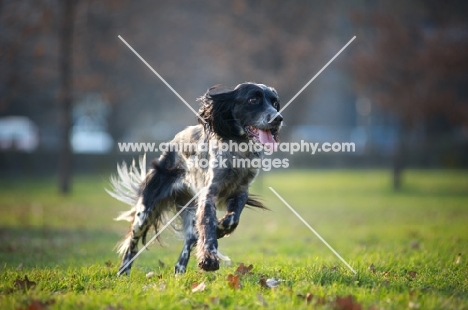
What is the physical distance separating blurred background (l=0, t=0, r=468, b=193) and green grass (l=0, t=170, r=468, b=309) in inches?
154

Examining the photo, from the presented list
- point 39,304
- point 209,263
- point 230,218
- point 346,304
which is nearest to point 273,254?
point 230,218

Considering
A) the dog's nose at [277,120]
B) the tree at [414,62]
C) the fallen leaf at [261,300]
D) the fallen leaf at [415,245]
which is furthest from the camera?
the tree at [414,62]

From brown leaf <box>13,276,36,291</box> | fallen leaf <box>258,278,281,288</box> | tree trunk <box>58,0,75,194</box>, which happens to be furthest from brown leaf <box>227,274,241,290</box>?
tree trunk <box>58,0,75,194</box>

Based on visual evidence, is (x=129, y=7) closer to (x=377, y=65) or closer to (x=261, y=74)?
(x=261, y=74)

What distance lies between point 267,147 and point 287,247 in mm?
3559

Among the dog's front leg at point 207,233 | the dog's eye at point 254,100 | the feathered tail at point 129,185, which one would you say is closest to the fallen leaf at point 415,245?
the dog's eye at point 254,100

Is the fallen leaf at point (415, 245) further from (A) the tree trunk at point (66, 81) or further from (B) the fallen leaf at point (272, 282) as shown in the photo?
(A) the tree trunk at point (66, 81)

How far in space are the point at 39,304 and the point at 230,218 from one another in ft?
8.05

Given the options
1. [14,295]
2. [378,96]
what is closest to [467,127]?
[378,96]

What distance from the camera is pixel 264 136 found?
A: 6.84 metres

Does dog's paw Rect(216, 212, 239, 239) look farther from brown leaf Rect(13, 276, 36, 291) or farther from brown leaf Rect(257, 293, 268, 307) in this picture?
brown leaf Rect(13, 276, 36, 291)

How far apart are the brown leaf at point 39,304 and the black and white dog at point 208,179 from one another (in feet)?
5.41

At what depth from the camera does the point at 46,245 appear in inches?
410

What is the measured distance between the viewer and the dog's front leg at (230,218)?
6551 mm
